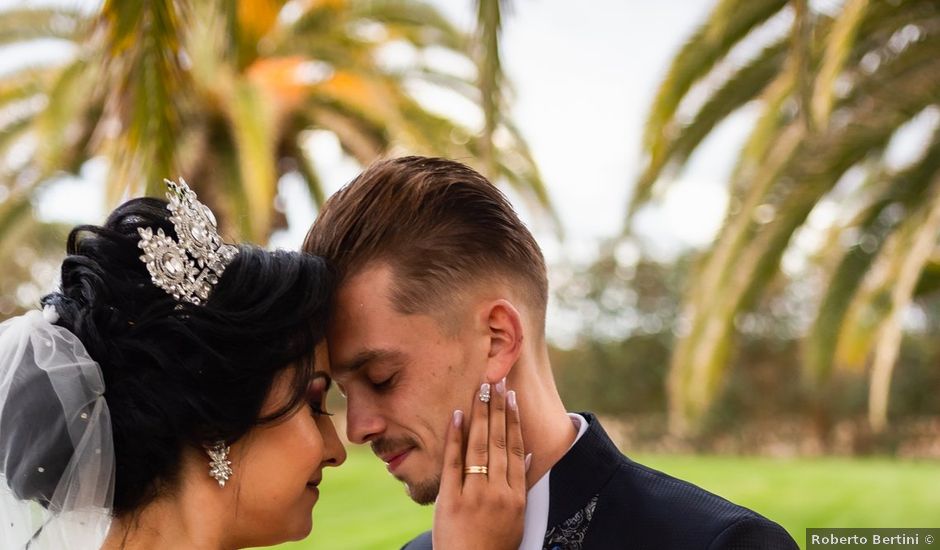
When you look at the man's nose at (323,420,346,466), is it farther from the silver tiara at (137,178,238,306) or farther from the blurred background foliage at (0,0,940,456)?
the blurred background foliage at (0,0,940,456)

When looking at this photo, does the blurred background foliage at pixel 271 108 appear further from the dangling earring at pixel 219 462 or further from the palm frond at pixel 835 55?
the dangling earring at pixel 219 462

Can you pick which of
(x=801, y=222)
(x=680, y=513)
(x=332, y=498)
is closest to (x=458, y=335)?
(x=680, y=513)

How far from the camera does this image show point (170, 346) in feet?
7.75

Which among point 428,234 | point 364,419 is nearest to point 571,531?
point 364,419

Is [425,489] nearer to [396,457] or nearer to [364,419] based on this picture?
[396,457]

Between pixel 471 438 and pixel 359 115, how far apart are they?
30.6 feet

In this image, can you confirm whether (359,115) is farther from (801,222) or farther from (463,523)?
(463,523)

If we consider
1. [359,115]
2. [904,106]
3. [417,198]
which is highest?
[359,115]

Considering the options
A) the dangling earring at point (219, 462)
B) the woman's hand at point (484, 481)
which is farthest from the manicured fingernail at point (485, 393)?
the dangling earring at point (219, 462)

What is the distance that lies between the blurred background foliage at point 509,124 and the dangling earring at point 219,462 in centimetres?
114

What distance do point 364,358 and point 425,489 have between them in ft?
1.26

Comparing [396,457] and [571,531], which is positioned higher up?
[396,457]

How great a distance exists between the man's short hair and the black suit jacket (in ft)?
1.45

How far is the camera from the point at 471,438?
2574mm
